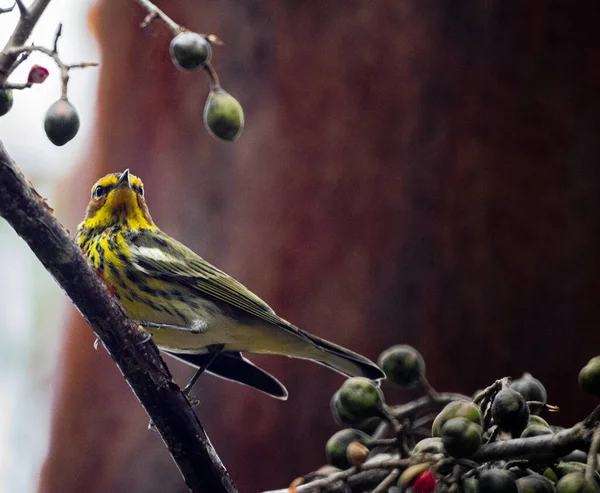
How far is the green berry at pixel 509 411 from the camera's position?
2.00 ft

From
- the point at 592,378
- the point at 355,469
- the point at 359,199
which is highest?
the point at 359,199

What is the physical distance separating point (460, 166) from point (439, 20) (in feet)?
1.14

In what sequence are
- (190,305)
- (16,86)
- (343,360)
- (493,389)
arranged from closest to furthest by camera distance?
(16,86), (493,389), (343,360), (190,305)

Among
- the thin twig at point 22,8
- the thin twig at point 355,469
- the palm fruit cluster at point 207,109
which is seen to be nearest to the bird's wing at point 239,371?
the thin twig at point 355,469

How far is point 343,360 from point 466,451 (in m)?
0.35

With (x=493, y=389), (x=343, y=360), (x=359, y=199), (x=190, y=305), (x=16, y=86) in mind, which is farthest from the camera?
(x=359, y=199)

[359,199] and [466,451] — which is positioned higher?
[359,199]

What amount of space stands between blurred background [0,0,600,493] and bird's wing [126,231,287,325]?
507 mm

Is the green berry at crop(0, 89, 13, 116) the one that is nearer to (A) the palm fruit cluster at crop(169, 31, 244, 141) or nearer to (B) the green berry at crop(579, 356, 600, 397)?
(A) the palm fruit cluster at crop(169, 31, 244, 141)

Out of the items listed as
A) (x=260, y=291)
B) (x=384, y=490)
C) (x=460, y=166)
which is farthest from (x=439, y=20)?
(x=384, y=490)

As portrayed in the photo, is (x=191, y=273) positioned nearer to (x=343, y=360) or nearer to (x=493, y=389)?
(x=343, y=360)

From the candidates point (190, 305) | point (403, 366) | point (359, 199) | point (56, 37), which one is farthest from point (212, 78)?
point (359, 199)

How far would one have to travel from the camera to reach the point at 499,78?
5.67 ft

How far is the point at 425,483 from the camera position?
2.01 ft
